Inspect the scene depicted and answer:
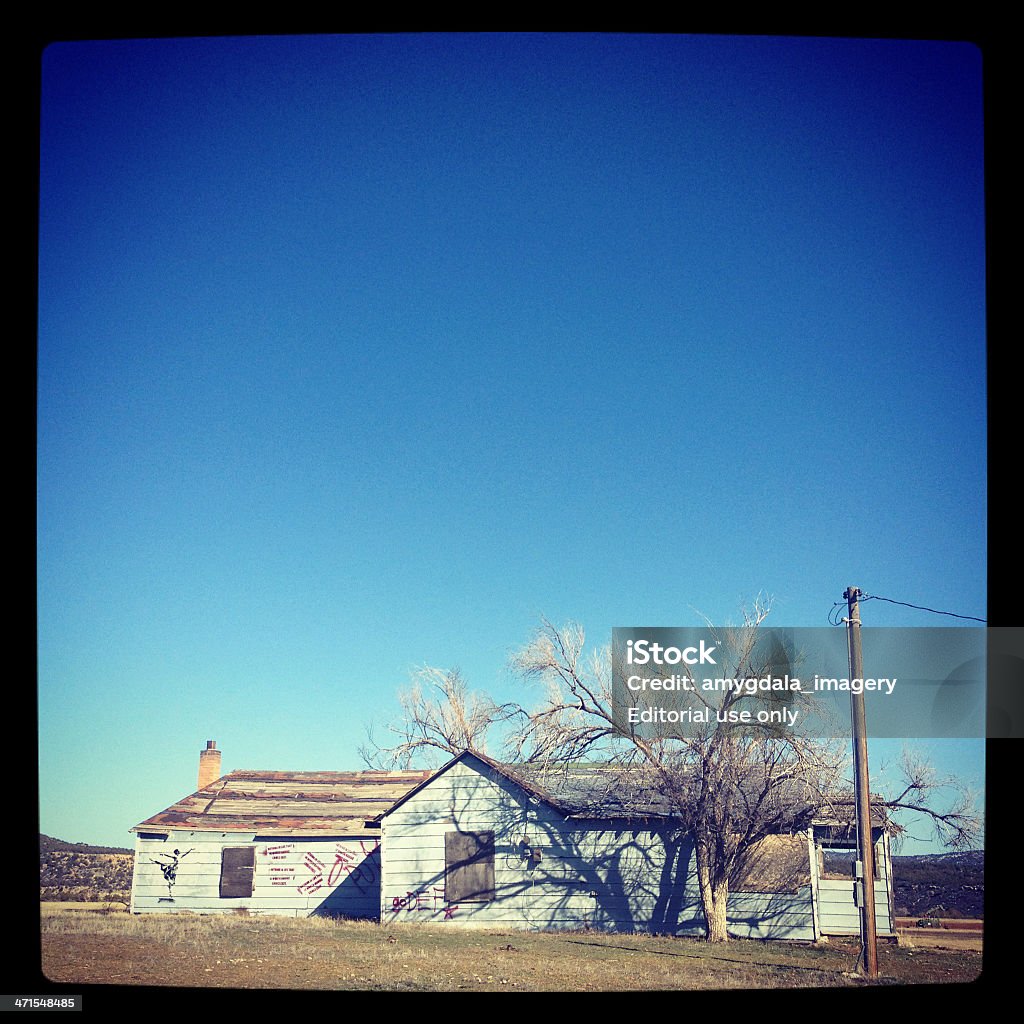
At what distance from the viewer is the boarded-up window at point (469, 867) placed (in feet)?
50.1

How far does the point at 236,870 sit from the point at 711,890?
282 inches

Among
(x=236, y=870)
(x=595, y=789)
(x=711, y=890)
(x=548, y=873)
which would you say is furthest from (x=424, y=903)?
(x=711, y=890)

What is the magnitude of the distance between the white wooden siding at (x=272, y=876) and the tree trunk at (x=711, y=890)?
197 inches

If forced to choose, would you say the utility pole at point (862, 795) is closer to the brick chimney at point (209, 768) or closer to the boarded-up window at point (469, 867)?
the boarded-up window at point (469, 867)

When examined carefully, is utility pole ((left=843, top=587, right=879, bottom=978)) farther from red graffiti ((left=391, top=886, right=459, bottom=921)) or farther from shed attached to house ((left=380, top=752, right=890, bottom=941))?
red graffiti ((left=391, top=886, right=459, bottom=921))

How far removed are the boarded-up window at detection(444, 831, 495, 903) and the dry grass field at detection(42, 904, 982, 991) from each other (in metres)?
0.63

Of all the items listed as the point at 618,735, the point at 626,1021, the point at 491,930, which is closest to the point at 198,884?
the point at 491,930

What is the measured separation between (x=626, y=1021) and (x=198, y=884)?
10.1m

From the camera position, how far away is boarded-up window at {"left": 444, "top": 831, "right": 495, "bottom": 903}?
15266 millimetres

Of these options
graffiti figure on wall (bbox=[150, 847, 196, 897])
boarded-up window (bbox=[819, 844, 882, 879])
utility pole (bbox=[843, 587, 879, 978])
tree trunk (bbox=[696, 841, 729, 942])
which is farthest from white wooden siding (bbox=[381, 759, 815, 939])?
utility pole (bbox=[843, 587, 879, 978])

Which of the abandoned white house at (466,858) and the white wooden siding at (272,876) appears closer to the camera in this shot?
the abandoned white house at (466,858)

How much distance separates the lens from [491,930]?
14859 millimetres

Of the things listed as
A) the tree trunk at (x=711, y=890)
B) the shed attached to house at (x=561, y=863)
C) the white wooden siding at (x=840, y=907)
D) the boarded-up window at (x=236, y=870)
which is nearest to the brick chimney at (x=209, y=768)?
the boarded-up window at (x=236, y=870)

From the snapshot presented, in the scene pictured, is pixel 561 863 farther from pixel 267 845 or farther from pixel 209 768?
pixel 209 768
